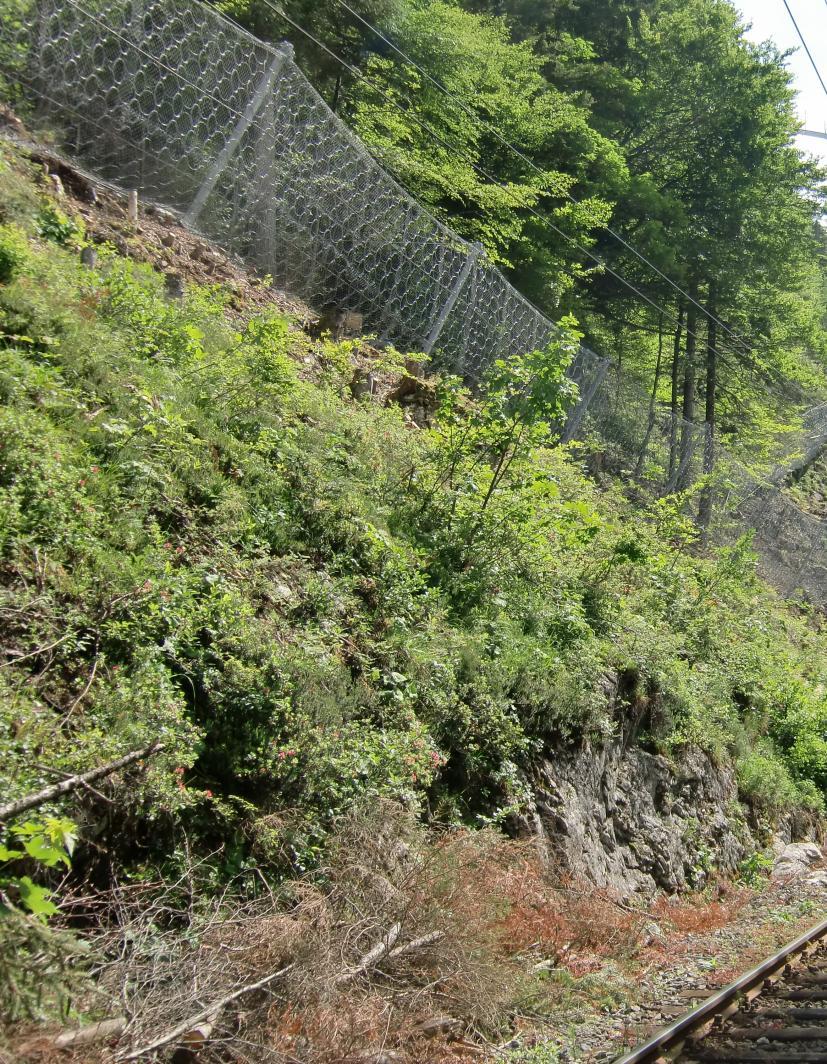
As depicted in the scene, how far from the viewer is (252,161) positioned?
10281 millimetres

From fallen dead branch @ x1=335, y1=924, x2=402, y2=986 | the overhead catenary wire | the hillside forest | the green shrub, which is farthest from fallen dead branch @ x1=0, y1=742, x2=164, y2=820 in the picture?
the overhead catenary wire

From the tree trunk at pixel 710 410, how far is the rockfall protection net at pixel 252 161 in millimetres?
7103

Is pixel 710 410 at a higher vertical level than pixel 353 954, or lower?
higher

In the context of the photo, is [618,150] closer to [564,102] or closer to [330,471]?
[564,102]

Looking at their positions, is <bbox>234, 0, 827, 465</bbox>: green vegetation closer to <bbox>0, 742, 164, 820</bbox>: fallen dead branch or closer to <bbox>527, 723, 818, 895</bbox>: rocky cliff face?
<bbox>527, 723, 818, 895</bbox>: rocky cliff face

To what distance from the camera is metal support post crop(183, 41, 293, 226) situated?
32.7ft

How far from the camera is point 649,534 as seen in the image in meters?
13.6

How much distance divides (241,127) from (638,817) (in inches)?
329

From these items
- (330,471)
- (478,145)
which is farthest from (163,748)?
(478,145)

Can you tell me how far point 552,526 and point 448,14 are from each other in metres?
12.7

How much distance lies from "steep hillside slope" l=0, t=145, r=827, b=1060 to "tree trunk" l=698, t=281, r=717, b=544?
9355mm

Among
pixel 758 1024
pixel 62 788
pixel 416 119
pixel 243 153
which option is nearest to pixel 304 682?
pixel 62 788

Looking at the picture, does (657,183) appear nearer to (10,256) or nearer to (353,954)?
(10,256)

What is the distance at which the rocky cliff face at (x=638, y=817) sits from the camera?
300 inches
